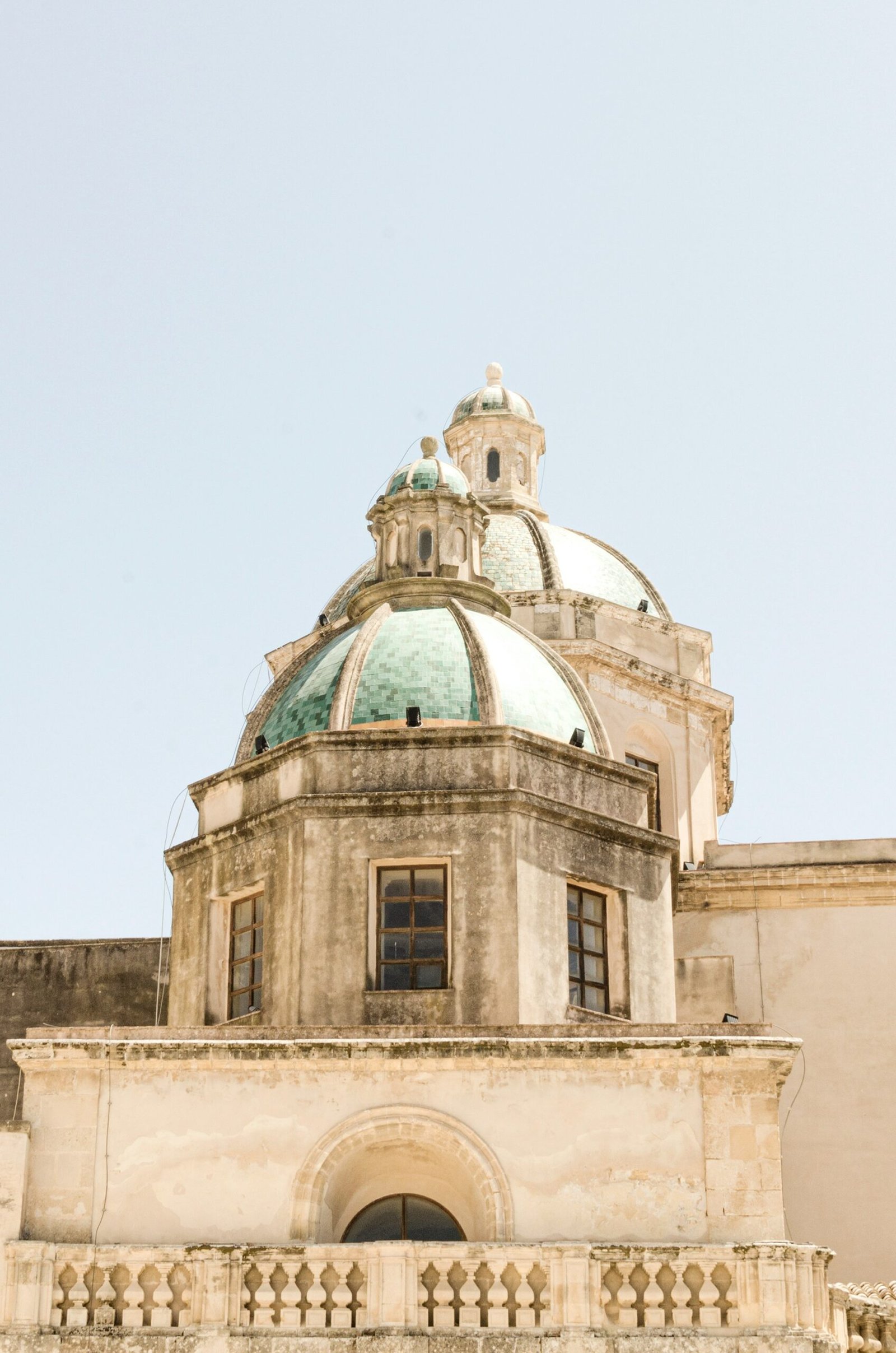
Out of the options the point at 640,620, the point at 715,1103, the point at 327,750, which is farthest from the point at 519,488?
the point at 715,1103

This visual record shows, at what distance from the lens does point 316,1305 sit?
20.9 m

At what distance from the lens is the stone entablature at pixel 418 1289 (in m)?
20.8

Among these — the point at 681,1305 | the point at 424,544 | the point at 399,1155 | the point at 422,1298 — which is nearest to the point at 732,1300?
the point at 681,1305

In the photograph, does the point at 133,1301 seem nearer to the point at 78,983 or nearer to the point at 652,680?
the point at 78,983

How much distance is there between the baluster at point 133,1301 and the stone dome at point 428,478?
37.4 ft

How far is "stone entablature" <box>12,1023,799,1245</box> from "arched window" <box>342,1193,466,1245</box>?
81 cm

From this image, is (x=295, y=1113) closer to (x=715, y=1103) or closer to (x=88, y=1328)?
(x=88, y=1328)

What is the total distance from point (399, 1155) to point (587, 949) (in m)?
3.51

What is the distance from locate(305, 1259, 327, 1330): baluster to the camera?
20844mm

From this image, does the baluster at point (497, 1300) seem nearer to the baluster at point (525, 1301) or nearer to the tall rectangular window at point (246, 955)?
the baluster at point (525, 1301)

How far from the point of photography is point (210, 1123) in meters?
21.8

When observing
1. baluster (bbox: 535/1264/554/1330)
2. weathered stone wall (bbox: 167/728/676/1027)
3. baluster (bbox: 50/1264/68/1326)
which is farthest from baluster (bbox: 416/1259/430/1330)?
baluster (bbox: 50/1264/68/1326)

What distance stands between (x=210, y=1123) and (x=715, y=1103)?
489 cm

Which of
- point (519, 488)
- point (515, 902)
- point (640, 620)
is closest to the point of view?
point (515, 902)
